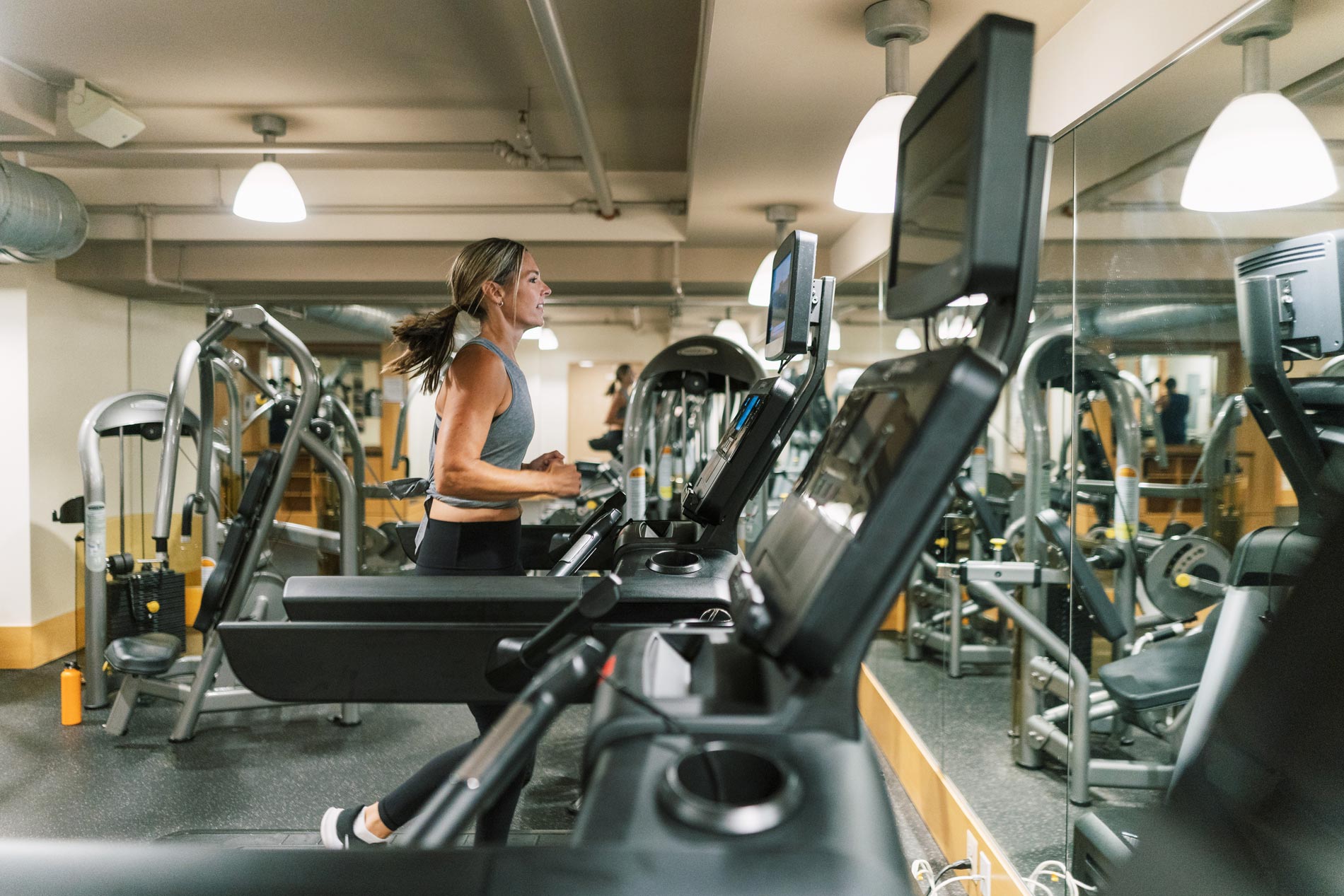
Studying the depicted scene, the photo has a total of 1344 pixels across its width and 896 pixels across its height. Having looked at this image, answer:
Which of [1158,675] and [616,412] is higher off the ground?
[616,412]

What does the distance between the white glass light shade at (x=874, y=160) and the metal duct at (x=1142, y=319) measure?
0.54 metres

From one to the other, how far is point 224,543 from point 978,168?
137 inches

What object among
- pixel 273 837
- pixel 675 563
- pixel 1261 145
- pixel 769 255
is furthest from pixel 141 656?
pixel 1261 145

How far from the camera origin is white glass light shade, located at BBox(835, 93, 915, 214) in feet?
6.66

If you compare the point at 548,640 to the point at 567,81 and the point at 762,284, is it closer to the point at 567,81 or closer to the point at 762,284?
the point at 567,81

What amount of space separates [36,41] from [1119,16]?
3.70 meters

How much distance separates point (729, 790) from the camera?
65 cm

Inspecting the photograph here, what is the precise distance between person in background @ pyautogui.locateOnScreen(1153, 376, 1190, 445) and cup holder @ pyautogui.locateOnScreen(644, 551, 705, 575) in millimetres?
1095

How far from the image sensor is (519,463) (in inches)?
82.7

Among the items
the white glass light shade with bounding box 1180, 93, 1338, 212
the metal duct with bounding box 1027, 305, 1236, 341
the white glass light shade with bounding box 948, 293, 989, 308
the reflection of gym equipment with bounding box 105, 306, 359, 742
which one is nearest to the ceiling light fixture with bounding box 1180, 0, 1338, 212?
the white glass light shade with bounding box 1180, 93, 1338, 212

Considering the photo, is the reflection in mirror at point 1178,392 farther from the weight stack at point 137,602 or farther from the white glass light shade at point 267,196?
the weight stack at point 137,602

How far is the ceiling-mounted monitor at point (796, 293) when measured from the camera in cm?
151

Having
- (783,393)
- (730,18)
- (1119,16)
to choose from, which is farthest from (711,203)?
(783,393)

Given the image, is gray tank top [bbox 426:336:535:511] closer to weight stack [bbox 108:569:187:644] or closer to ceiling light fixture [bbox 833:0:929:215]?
ceiling light fixture [bbox 833:0:929:215]
